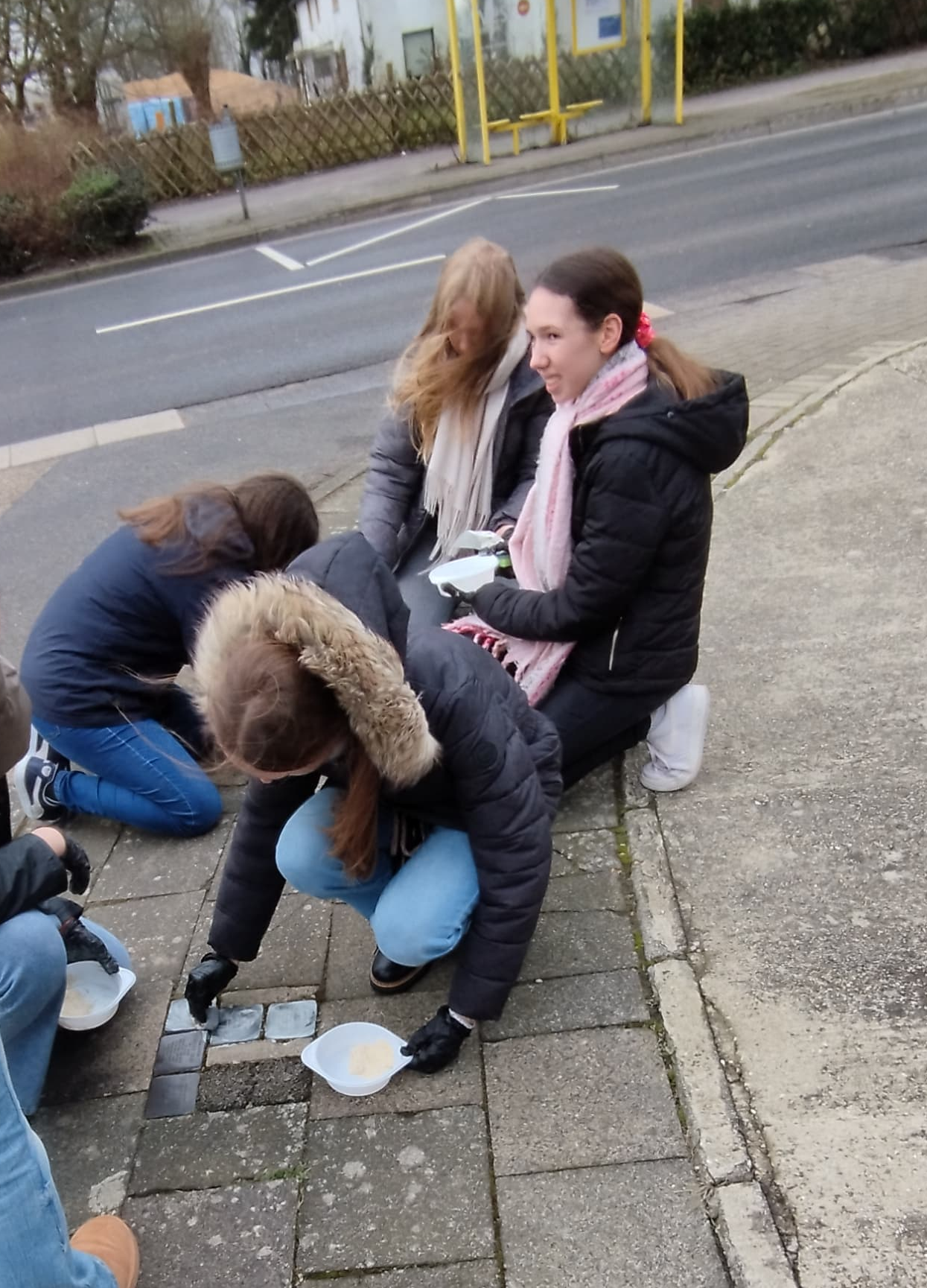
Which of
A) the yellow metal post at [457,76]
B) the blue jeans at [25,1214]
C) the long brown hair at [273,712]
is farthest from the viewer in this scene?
the yellow metal post at [457,76]

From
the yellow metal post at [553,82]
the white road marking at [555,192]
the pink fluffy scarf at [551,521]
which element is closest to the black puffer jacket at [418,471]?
the pink fluffy scarf at [551,521]

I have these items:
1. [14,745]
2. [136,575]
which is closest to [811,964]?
[14,745]

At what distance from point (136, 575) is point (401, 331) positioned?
6.31 meters

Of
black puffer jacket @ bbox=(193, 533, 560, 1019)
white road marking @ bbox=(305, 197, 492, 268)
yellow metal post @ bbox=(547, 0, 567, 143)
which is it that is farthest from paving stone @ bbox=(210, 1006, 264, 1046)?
yellow metal post @ bbox=(547, 0, 567, 143)

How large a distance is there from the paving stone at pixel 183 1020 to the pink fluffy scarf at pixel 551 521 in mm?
1113

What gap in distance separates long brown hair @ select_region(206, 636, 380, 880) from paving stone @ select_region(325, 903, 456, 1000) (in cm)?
83

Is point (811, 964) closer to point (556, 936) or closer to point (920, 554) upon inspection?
point (556, 936)

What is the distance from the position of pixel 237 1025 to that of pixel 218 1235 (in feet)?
1.67

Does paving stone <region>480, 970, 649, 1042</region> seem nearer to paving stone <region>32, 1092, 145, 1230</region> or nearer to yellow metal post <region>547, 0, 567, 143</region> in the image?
paving stone <region>32, 1092, 145, 1230</region>

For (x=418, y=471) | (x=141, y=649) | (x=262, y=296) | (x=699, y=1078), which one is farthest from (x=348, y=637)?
(x=262, y=296)

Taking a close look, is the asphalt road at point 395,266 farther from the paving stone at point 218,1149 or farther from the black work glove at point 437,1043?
the paving stone at point 218,1149

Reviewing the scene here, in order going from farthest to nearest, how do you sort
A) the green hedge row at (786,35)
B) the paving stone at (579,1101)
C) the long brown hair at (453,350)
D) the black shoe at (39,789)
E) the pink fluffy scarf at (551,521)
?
1. the green hedge row at (786,35)
2. the black shoe at (39,789)
3. the long brown hair at (453,350)
4. the pink fluffy scarf at (551,521)
5. the paving stone at (579,1101)

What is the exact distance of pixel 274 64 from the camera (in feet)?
142

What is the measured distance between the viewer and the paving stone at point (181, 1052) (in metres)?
2.39
